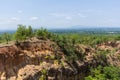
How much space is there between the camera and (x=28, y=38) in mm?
61125

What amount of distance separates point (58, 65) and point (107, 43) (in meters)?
72.4

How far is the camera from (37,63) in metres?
53.4

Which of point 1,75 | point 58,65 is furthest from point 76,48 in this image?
point 1,75

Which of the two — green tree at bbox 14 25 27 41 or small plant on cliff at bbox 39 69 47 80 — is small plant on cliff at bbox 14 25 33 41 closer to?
green tree at bbox 14 25 27 41

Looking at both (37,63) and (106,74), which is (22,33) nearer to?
(37,63)

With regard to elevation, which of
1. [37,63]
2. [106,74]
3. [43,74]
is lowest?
[106,74]

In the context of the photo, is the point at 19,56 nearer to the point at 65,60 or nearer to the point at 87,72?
the point at 65,60

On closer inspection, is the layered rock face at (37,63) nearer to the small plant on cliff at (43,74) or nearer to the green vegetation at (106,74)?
the small plant on cliff at (43,74)

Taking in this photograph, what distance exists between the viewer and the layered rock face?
47753 millimetres

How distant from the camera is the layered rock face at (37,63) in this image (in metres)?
47.8

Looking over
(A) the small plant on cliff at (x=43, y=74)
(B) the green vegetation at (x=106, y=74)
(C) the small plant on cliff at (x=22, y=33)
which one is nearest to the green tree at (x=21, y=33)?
(C) the small plant on cliff at (x=22, y=33)

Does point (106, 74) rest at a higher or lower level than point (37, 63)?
lower

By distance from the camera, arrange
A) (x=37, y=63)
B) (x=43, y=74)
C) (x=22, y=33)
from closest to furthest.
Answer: (x=43, y=74) < (x=37, y=63) < (x=22, y=33)

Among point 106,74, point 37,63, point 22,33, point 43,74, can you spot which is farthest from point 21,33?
point 106,74
